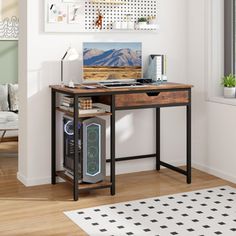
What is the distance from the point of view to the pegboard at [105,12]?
460 centimetres

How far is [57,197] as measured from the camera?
4.29m

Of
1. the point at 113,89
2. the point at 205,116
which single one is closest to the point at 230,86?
the point at 205,116

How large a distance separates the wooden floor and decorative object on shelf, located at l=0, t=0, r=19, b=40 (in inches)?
82.4

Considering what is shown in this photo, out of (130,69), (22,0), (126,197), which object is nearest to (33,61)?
(22,0)

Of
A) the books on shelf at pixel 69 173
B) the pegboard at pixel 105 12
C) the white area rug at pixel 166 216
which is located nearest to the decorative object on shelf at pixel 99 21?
the pegboard at pixel 105 12

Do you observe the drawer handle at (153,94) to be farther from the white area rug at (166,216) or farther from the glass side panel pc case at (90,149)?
the white area rug at (166,216)

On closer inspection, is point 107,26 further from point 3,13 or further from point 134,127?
point 3,13

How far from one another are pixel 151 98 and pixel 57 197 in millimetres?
1124

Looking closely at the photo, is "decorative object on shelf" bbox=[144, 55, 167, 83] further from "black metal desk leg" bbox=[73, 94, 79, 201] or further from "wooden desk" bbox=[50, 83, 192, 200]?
"black metal desk leg" bbox=[73, 94, 79, 201]

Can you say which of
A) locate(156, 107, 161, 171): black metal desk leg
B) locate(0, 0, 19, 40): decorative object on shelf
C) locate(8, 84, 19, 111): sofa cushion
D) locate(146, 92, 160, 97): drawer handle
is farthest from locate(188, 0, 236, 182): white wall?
locate(0, 0, 19, 40): decorative object on shelf

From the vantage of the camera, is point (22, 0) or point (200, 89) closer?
point (22, 0)

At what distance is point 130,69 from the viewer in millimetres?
4883

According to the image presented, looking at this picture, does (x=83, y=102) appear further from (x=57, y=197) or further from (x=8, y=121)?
(x=8, y=121)

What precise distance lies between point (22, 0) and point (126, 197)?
190cm
